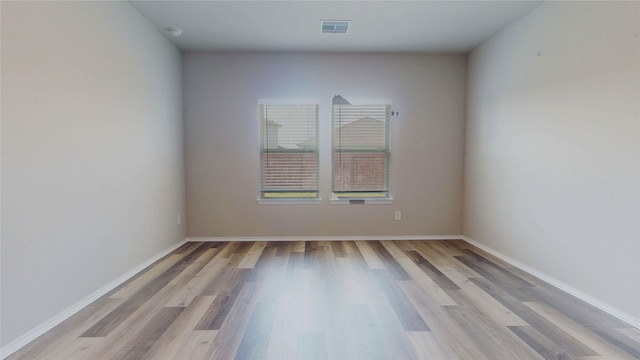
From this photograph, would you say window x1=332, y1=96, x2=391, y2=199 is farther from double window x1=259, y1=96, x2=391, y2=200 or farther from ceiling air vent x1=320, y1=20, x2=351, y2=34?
ceiling air vent x1=320, y1=20, x2=351, y2=34

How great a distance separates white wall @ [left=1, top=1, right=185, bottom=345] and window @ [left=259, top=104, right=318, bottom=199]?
136cm

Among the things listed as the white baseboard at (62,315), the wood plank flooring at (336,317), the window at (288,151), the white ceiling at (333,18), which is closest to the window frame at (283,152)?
the window at (288,151)

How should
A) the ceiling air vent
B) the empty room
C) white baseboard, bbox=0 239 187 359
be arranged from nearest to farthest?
white baseboard, bbox=0 239 187 359 → the empty room → the ceiling air vent

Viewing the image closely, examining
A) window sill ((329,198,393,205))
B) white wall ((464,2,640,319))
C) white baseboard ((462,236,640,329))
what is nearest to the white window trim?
window sill ((329,198,393,205))

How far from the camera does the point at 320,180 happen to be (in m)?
4.34

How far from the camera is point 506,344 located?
1.84m

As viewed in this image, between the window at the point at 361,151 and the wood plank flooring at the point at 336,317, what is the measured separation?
1337 mm

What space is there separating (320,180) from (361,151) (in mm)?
741

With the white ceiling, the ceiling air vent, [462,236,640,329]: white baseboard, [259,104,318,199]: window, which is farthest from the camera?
[259,104,318,199]: window

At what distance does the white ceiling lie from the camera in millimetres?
2934

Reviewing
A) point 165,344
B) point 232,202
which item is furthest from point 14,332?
point 232,202

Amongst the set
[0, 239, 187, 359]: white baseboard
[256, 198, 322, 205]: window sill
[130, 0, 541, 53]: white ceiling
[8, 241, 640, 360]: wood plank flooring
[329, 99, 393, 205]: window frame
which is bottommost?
[8, 241, 640, 360]: wood plank flooring

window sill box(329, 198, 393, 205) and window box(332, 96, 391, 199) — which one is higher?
window box(332, 96, 391, 199)

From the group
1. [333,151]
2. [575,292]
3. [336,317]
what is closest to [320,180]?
[333,151]
